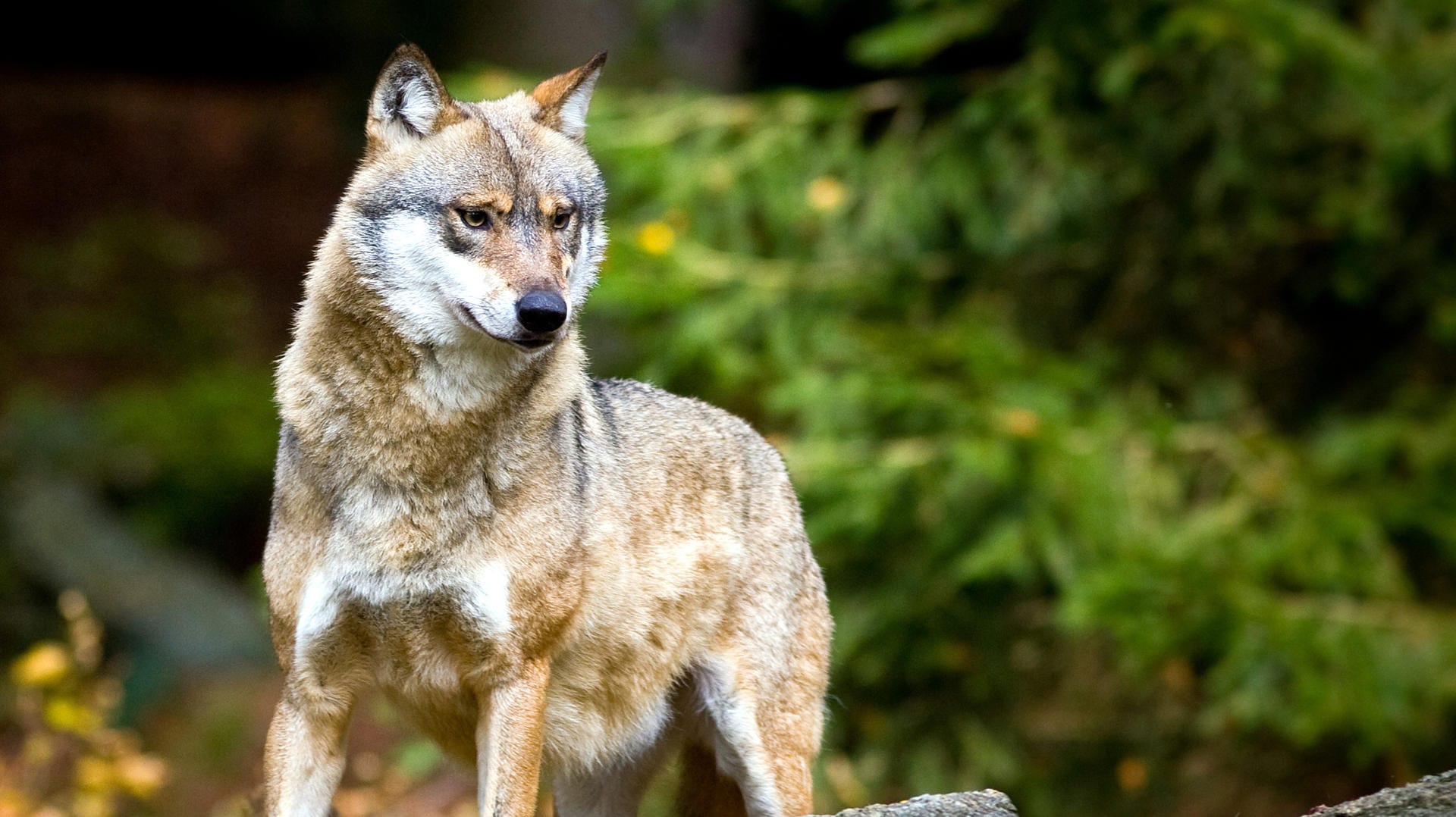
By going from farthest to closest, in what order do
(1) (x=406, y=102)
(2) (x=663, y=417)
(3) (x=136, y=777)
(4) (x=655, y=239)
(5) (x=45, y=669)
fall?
(4) (x=655, y=239)
(3) (x=136, y=777)
(5) (x=45, y=669)
(2) (x=663, y=417)
(1) (x=406, y=102)

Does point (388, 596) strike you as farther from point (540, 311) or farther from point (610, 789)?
point (610, 789)

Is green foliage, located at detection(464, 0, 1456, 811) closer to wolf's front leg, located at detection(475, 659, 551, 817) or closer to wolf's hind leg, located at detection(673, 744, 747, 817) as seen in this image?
wolf's hind leg, located at detection(673, 744, 747, 817)

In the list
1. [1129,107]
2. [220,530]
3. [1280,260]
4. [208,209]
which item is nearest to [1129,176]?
[1129,107]

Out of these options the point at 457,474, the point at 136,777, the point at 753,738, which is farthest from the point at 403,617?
the point at 136,777

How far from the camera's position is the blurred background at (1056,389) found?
688 cm

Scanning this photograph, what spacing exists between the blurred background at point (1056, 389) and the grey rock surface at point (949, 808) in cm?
137

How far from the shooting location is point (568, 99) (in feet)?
14.2

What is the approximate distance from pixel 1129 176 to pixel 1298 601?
243 centimetres

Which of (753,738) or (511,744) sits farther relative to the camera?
(753,738)

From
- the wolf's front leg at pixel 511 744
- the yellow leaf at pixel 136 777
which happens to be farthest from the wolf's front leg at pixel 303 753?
the yellow leaf at pixel 136 777

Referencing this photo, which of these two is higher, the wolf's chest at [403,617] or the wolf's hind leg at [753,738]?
the wolf's chest at [403,617]

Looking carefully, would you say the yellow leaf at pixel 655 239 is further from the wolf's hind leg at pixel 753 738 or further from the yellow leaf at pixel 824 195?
the wolf's hind leg at pixel 753 738

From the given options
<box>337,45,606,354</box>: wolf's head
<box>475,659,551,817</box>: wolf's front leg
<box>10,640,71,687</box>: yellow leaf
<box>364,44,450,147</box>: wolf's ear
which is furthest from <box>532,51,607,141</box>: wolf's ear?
<box>10,640,71,687</box>: yellow leaf

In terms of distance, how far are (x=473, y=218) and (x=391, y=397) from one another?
1.62 ft
